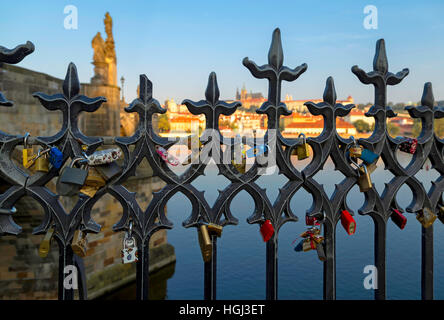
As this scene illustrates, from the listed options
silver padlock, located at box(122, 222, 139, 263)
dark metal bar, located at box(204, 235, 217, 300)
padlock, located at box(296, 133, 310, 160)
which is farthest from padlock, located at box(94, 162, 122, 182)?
padlock, located at box(296, 133, 310, 160)

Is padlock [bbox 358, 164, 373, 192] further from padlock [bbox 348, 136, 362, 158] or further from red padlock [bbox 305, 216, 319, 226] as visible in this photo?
red padlock [bbox 305, 216, 319, 226]

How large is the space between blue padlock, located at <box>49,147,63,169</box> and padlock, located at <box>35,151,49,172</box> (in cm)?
5

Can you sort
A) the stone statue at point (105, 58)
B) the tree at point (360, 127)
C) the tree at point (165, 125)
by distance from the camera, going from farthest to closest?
the stone statue at point (105, 58), the tree at point (165, 125), the tree at point (360, 127)

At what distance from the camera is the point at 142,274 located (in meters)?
2.62

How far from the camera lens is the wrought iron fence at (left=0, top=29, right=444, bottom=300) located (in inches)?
98.5

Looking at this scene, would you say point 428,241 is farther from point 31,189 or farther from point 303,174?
point 31,189

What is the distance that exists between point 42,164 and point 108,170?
0.41 m

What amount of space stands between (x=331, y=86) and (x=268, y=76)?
46 centimetres

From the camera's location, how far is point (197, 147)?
101 inches

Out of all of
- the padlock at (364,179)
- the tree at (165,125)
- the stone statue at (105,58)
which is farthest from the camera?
the stone statue at (105,58)

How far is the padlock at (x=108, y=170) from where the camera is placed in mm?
2504

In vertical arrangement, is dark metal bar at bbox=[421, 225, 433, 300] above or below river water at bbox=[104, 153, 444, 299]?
above

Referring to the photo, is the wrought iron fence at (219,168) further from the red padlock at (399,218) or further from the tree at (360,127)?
the tree at (360,127)

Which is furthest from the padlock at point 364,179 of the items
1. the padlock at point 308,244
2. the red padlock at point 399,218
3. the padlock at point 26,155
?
the padlock at point 26,155
